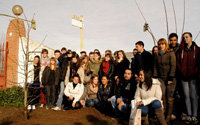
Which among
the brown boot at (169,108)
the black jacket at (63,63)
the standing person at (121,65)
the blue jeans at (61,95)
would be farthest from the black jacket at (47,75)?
the brown boot at (169,108)

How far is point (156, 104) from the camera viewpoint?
11.9ft

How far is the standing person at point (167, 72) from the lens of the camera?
4.22m

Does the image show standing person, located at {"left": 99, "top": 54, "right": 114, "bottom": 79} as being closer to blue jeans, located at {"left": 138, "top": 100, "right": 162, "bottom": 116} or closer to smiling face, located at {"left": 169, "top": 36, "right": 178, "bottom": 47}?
smiling face, located at {"left": 169, "top": 36, "right": 178, "bottom": 47}

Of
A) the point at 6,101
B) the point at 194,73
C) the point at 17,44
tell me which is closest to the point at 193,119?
the point at 194,73

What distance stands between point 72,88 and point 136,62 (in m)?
2.51

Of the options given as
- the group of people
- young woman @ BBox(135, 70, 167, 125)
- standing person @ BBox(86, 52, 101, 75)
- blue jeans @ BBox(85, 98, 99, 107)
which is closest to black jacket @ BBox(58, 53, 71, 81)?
the group of people

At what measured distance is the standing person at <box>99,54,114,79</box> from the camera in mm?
5854

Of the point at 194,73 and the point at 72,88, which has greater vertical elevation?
the point at 194,73

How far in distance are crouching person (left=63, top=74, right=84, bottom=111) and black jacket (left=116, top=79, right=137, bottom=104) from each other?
5.21 feet

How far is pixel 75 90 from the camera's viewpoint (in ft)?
19.8

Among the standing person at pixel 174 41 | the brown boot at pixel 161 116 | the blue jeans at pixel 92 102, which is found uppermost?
the standing person at pixel 174 41

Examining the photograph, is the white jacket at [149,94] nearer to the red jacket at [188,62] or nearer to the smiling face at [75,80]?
the red jacket at [188,62]

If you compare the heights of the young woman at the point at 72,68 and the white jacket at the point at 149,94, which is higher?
the young woman at the point at 72,68

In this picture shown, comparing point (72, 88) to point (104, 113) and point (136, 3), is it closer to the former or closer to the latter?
point (104, 113)
